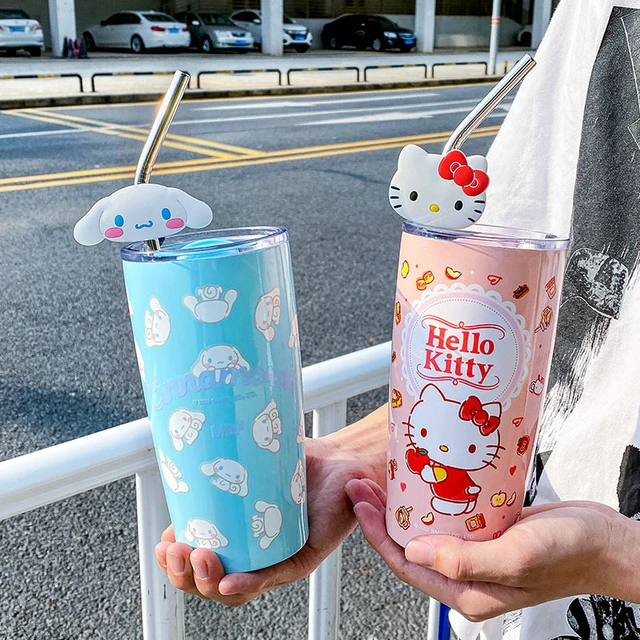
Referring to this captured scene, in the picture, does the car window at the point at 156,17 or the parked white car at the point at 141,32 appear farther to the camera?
the car window at the point at 156,17

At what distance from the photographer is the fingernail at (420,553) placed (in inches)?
24.7

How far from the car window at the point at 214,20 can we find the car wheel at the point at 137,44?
5.77 feet

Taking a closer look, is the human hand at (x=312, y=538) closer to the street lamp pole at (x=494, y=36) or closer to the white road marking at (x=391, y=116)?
the white road marking at (x=391, y=116)

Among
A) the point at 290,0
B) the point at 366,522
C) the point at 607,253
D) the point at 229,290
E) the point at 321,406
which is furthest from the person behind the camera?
the point at 290,0

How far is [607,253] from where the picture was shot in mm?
849

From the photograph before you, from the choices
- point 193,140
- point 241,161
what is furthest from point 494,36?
point 241,161

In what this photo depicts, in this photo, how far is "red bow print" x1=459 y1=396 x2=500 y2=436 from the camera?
1.95 ft

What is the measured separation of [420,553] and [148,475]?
12.2 inches

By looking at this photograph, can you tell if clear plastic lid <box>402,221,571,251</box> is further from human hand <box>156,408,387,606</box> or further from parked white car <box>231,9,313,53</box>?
parked white car <box>231,9,313,53</box>

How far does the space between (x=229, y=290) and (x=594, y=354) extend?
47 centimetres

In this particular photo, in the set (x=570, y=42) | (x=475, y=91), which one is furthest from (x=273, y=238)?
(x=475, y=91)

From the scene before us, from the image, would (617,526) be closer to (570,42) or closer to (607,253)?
(607,253)

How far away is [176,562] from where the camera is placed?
67 cm

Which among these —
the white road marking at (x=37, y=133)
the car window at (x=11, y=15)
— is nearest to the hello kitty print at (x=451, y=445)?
the white road marking at (x=37, y=133)
